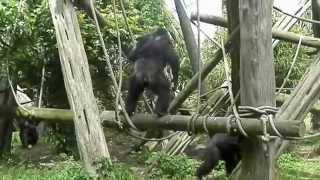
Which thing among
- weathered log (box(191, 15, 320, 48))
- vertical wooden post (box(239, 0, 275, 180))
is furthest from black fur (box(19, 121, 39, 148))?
vertical wooden post (box(239, 0, 275, 180))

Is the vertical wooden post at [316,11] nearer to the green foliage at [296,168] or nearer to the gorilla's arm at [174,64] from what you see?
the green foliage at [296,168]

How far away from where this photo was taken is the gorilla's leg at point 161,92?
216 inches

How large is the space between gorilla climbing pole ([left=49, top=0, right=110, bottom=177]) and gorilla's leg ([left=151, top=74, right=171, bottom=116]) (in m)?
0.69

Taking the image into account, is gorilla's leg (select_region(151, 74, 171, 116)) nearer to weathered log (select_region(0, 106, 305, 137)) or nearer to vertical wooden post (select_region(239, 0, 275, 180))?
weathered log (select_region(0, 106, 305, 137))

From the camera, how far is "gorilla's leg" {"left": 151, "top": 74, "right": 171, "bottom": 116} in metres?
5.49

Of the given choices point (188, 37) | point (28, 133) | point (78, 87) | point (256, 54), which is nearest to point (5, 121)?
point (28, 133)

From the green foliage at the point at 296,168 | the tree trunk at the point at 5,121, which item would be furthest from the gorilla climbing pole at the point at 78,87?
the green foliage at the point at 296,168

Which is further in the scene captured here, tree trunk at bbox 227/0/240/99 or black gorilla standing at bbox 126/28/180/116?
black gorilla standing at bbox 126/28/180/116

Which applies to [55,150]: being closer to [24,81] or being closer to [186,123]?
[24,81]

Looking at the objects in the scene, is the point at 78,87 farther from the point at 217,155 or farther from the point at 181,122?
the point at 217,155

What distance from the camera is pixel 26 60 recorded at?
8789 millimetres

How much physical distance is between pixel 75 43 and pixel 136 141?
5.91 m

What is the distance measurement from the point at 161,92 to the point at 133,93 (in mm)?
366

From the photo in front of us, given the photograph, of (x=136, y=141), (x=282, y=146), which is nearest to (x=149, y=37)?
(x=282, y=146)
